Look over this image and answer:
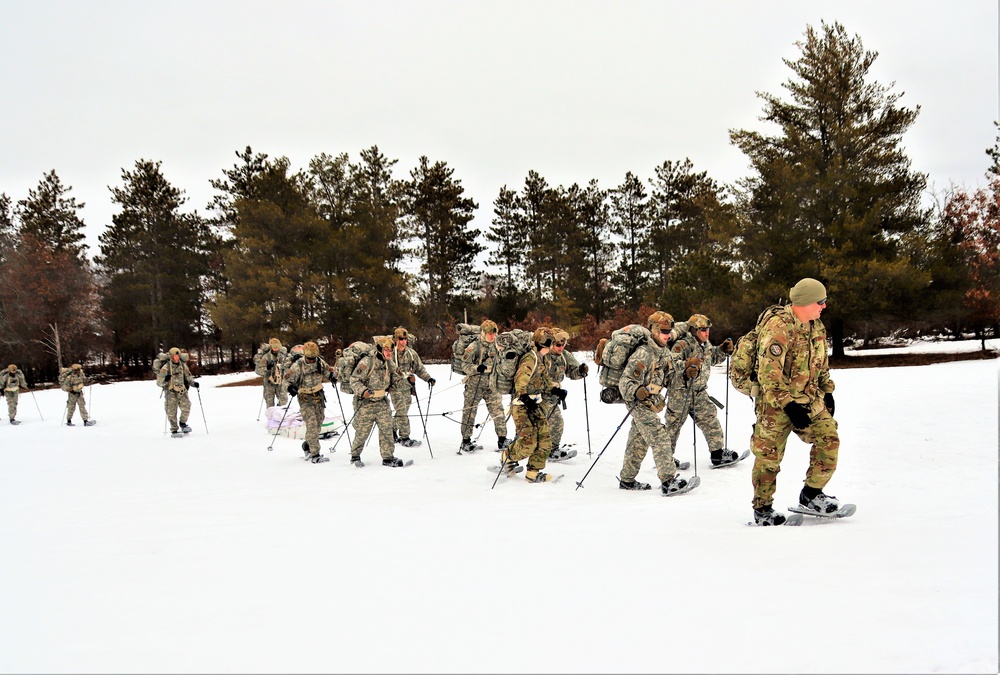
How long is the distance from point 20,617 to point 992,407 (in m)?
11.6

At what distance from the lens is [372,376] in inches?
379

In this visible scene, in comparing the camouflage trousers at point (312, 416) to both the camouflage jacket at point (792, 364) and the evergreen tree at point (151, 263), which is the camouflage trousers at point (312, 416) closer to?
the camouflage jacket at point (792, 364)

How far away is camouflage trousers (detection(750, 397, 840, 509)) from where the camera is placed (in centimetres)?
494

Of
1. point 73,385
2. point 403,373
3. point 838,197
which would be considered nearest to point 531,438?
point 403,373

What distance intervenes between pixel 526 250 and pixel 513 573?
131ft

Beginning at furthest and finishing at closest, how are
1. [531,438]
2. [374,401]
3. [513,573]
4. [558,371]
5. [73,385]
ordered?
[73,385] < [374,401] < [558,371] < [531,438] < [513,573]

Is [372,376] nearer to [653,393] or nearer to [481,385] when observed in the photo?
[481,385]

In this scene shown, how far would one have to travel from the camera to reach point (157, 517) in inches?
256

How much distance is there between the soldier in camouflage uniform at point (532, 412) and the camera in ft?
25.7

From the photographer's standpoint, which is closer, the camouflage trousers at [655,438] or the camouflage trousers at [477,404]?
the camouflage trousers at [655,438]

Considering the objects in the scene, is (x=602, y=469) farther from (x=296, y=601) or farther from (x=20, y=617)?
(x=20, y=617)

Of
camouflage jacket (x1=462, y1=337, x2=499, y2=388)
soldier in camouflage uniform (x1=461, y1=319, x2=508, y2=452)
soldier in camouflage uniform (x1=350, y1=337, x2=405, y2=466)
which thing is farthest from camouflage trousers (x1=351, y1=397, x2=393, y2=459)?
camouflage jacket (x1=462, y1=337, x2=499, y2=388)

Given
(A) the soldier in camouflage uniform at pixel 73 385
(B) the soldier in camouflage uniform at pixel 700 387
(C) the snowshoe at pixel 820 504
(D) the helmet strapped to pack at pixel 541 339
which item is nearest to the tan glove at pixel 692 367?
(B) the soldier in camouflage uniform at pixel 700 387

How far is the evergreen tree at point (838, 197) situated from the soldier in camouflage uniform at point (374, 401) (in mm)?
15691
